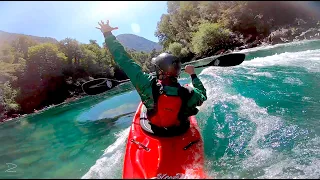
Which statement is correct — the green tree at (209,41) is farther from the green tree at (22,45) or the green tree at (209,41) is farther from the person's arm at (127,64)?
the person's arm at (127,64)

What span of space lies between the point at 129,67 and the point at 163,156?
1.13 meters

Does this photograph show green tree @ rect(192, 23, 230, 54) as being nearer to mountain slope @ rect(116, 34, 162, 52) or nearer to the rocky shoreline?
the rocky shoreline

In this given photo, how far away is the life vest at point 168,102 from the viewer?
3.27m

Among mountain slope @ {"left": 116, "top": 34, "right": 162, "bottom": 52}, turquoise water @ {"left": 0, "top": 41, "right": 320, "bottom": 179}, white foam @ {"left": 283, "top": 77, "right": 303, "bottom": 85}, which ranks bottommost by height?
white foam @ {"left": 283, "top": 77, "right": 303, "bottom": 85}

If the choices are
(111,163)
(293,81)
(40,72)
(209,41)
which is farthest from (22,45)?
(111,163)

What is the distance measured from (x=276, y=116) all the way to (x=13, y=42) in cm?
3792

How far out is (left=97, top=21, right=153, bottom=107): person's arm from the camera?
3.22 meters

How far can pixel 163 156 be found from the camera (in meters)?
2.99

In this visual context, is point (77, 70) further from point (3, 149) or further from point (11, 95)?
point (3, 149)

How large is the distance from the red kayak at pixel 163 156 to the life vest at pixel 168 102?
0.27 metres

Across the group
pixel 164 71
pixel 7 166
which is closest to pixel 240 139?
pixel 164 71

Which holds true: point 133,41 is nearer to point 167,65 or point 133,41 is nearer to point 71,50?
point 167,65

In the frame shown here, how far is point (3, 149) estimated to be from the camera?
7227mm

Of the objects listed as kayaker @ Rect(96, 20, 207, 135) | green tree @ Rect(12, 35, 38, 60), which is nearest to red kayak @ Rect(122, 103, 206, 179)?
kayaker @ Rect(96, 20, 207, 135)
